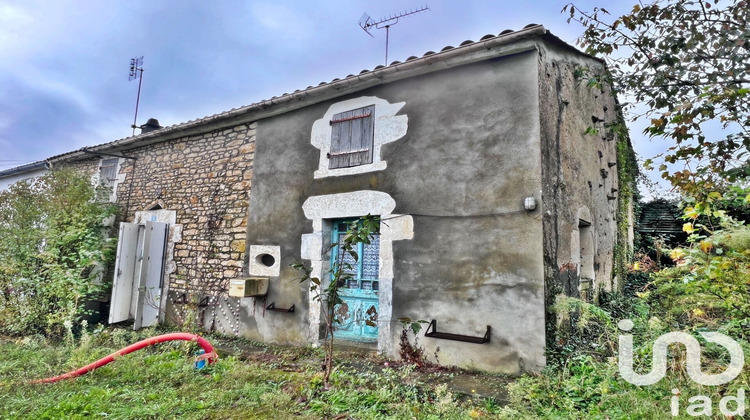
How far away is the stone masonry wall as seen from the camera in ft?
22.7

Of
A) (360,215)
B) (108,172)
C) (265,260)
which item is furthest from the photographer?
(108,172)

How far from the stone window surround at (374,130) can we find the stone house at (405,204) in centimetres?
2

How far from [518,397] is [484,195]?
2296mm

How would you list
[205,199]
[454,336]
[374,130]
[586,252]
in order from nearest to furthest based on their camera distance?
[454,336]
[374,130]
[586,252]
[205,199]

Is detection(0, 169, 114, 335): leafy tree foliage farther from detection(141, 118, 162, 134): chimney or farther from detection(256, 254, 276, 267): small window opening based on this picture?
detection(256, 254, 276, 267): small window opening

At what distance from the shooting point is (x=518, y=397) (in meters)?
3.51

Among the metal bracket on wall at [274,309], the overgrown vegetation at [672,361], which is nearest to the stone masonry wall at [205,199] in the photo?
the metal bracket on wall at [274,309]

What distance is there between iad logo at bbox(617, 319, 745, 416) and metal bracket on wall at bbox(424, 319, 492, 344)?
4.31ft

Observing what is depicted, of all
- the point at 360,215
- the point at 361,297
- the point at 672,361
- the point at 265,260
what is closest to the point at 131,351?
the point at 265,260

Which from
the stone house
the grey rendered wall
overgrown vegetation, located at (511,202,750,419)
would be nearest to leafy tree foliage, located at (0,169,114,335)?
the stone house

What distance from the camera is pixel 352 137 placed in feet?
19.4

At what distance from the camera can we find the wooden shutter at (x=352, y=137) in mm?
5758

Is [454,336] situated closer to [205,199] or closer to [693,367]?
[693,367]

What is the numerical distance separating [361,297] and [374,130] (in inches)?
100
